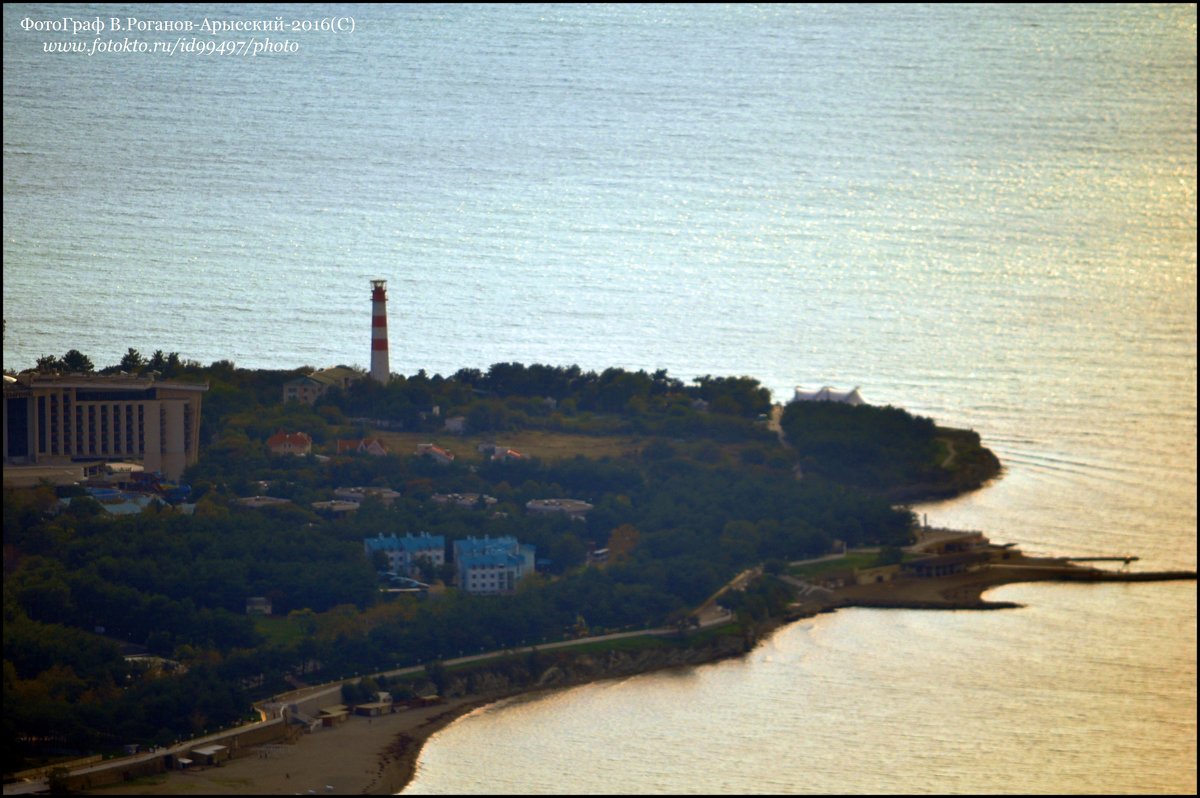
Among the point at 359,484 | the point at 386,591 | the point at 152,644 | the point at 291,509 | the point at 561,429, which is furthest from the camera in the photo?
the point at 561,429

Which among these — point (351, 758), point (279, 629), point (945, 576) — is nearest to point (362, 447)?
point (279, 629)

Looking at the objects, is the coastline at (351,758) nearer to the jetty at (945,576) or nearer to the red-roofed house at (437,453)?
the jetty at (945,576)

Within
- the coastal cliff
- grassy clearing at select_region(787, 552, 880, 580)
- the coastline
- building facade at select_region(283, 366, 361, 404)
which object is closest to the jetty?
grassy clearing at select_region(787, 552, 880, 580)

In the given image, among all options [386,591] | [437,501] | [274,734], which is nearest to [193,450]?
[437,501]

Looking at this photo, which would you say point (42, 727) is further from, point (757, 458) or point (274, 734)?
point (757, 458)

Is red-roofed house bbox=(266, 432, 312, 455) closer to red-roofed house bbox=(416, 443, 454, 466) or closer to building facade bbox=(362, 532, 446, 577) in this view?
red-roofed house bbox=(416, 443, 454, 466)

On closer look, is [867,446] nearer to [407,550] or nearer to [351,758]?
[407,550]
